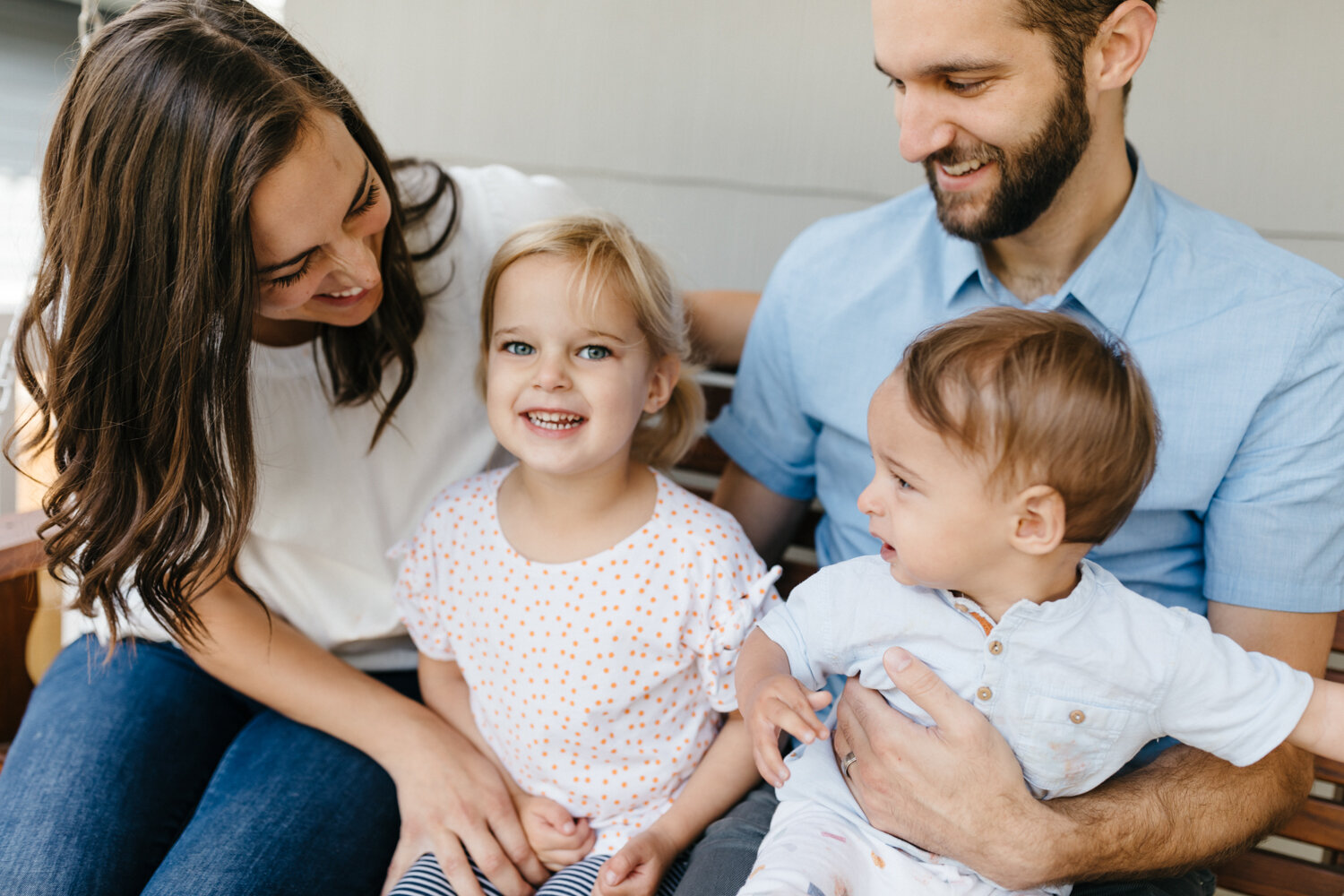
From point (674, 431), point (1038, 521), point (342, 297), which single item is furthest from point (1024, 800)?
point (342, 297)

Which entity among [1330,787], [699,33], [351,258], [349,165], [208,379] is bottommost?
[1330,787]

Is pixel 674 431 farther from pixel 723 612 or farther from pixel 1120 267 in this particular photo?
pixel 1120 267

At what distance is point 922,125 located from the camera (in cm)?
149

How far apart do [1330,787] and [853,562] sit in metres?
1.22

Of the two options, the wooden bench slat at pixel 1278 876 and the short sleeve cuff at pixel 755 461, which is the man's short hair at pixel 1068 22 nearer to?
the short sleeve cuff at pixel 755 461

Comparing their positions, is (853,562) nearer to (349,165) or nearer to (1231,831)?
(1231,831)

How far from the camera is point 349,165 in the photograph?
141cm

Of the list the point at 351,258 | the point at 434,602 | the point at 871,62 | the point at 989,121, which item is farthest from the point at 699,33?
the point at 434,602

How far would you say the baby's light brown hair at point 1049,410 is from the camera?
111cm

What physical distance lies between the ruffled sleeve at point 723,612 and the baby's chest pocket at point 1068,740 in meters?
0.41

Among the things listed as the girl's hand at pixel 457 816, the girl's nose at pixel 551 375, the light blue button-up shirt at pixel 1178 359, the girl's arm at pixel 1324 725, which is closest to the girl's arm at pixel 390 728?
the girl's hand at pixel 457 816

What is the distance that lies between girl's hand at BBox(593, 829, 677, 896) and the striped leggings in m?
0.02

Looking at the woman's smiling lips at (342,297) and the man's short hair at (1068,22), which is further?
the woman's smiling lips at (342,297)

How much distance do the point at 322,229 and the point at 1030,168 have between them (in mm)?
991
